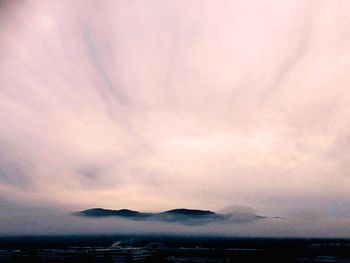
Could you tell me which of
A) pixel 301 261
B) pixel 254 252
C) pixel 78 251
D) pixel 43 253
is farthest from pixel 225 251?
pixel 43 253

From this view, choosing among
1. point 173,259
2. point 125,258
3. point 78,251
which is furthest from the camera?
point 78,251

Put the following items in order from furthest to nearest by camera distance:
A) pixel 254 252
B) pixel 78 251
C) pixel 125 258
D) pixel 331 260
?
pixel 254 252 < pixel 78 251 < pixel 125 258 < pixel 331 260

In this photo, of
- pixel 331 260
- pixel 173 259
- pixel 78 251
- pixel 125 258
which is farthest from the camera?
pixel 78 251

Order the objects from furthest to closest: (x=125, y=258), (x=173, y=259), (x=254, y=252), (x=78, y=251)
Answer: (x=254, y=252) → (x=78, y=251) → (x=125, y=258) → (x=173, y=259)

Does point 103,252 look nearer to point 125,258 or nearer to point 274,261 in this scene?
point 125,258

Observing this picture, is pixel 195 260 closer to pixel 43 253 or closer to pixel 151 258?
pixel 151 258

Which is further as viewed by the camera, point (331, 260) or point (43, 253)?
point (43, 253)

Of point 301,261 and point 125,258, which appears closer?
point 301,261

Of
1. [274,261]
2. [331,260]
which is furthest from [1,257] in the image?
[331,260]
